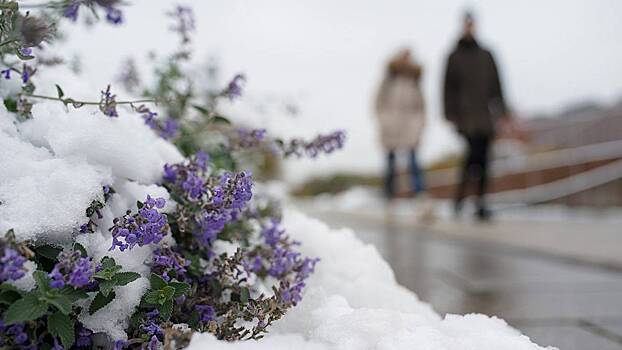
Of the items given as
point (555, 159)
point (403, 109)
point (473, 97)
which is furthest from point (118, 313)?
point (555, 159)

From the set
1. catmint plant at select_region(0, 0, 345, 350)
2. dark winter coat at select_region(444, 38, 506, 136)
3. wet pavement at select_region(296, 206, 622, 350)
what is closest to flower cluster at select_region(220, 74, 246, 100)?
catmint plant at select_region(0, 0, 345, 350)

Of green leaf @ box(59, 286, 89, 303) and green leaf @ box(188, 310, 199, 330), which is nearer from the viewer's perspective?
green leaf @ box(59, 286, 89, 303)

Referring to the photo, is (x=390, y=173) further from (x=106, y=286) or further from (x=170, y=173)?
(x=106, y=286)

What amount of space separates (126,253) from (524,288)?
7.16 feet

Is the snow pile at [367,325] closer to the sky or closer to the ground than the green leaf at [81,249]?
closer to the ground

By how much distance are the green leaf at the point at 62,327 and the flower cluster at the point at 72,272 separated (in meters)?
0.05

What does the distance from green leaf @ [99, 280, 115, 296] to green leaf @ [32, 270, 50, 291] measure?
0.30 ft

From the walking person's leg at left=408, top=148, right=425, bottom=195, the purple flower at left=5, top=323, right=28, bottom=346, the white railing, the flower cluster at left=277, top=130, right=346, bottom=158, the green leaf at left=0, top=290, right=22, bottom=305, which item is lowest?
the purple flower at left=5, top=323, right=28, bottom=346

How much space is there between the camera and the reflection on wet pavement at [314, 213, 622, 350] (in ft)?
6.89

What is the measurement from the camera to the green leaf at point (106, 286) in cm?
107

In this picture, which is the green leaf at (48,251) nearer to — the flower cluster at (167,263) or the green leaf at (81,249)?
the green leaf at (81,249)

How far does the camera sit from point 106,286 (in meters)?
1.07

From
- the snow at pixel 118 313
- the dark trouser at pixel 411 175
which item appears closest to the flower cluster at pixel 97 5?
the snow at pixel 118 313

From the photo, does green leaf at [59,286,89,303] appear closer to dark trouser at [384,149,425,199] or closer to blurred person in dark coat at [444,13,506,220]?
blurred person in dark coat at [444,13,506,220]
